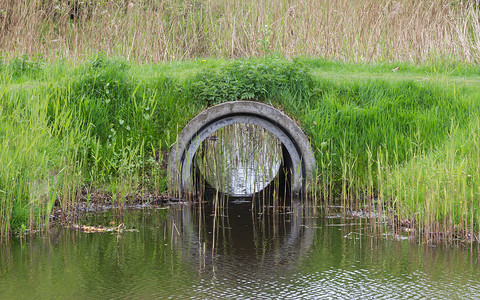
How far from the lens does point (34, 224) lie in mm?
6020

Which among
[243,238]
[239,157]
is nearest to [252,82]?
[239,157]

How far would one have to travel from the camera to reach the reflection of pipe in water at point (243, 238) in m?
5.11

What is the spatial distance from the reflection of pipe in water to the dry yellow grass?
4070 mm

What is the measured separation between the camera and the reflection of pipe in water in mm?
5113

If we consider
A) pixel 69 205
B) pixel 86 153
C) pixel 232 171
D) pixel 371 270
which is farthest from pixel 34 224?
pixel 232 171

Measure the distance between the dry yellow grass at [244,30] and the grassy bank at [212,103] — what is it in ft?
5.96

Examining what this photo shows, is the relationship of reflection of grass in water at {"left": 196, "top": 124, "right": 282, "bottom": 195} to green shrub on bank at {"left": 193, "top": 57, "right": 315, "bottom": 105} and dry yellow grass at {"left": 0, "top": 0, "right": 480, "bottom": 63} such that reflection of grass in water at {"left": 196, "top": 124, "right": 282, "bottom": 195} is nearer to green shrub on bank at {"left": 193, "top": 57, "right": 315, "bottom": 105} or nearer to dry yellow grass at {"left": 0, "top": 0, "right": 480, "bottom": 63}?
green shrub on bank at {"left": 193, "top": 57, "right": 315, "bottom": 105}

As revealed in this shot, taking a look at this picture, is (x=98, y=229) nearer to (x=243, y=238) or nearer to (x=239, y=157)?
(x=243, y=238)

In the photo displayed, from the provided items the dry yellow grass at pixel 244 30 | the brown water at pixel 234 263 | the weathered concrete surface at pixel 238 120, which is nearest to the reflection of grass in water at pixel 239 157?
the weathered concrete surface at pixel 238 120

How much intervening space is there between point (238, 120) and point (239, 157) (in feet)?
6.84

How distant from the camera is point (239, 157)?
9812 millimetres

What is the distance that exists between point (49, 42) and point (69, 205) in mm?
4819

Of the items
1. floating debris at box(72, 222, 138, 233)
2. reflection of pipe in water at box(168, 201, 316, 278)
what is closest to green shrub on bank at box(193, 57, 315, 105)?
reflection of pipe in water at box(168, 201, 316, 278)

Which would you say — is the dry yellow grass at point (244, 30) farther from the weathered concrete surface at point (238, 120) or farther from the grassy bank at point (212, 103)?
the weathered concrete surface at point (238, 120)
